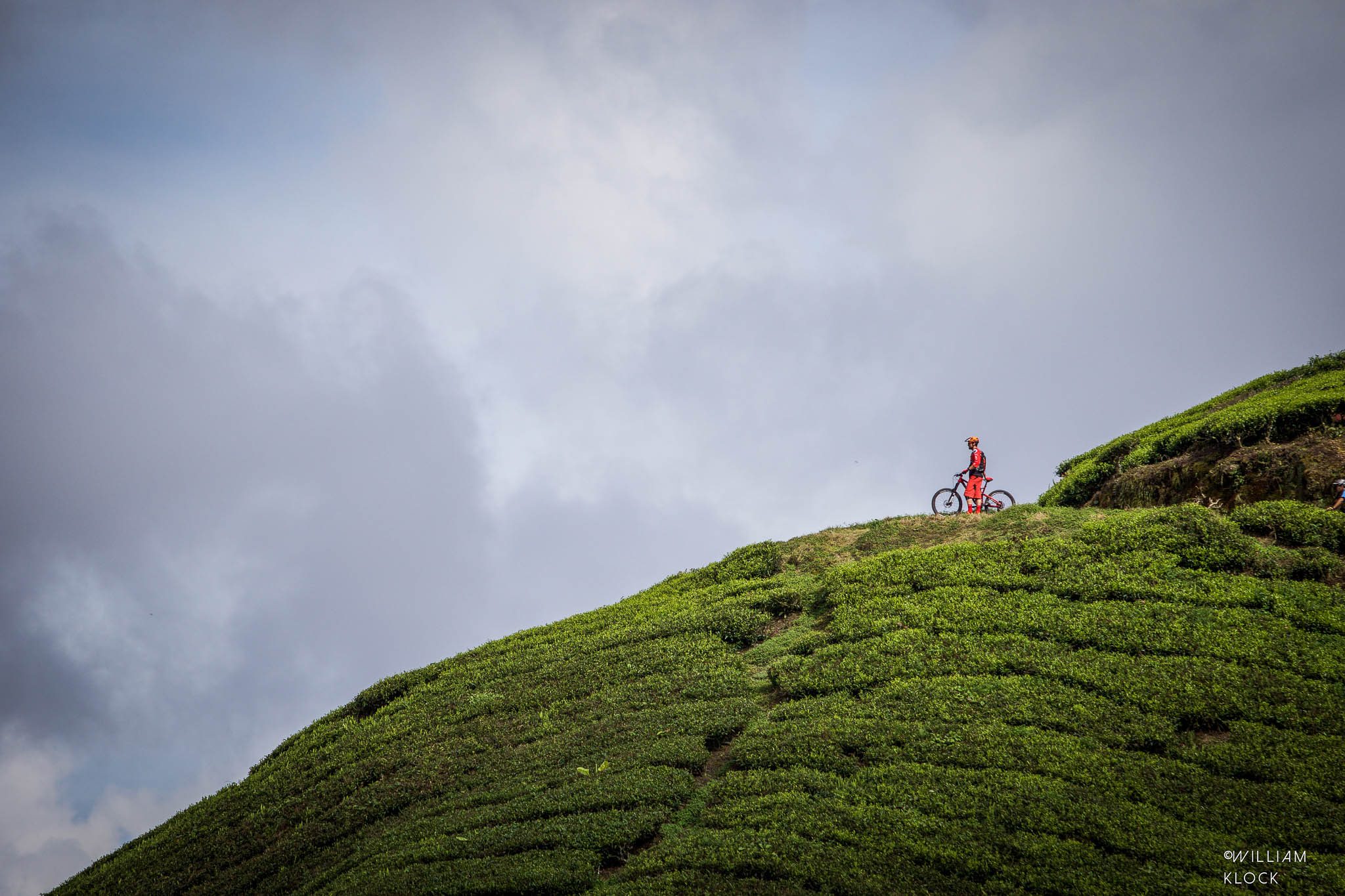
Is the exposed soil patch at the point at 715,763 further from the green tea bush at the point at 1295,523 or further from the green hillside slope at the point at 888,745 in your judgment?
the green tea bush at the point at 1295,523

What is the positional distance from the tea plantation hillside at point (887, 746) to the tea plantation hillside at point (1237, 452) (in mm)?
1841

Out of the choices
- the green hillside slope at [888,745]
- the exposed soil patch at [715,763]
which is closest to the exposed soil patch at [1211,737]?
the green hillside slope at [888,745]

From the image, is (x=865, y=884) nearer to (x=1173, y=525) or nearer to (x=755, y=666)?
(x=755, y=666)

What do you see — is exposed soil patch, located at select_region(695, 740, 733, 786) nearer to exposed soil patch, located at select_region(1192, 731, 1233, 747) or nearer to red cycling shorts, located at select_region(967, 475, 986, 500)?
exposed soil patch, located at select_region(1192, 731, 1233, 747)

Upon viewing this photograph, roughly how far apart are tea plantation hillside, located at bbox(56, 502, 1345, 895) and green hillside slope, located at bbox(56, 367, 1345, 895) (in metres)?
0.06

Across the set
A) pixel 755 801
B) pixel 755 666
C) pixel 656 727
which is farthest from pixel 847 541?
pixel 755 801

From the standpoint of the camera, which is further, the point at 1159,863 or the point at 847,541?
the point at 847,541

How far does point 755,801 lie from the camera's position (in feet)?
43.3

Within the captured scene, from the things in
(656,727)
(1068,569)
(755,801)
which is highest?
(1068,569)

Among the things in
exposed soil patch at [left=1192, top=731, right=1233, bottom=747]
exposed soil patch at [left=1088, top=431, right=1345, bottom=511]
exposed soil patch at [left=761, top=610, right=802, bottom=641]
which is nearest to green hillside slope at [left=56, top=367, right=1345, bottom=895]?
exposed soil patch at [left=1192, top=731, right=1233, bottom=747]

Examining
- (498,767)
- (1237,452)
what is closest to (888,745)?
(498,767)

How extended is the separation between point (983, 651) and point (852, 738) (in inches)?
151

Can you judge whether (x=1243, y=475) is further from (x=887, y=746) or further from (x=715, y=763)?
(x=715, y=763)

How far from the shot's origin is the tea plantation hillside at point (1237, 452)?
1992cm
